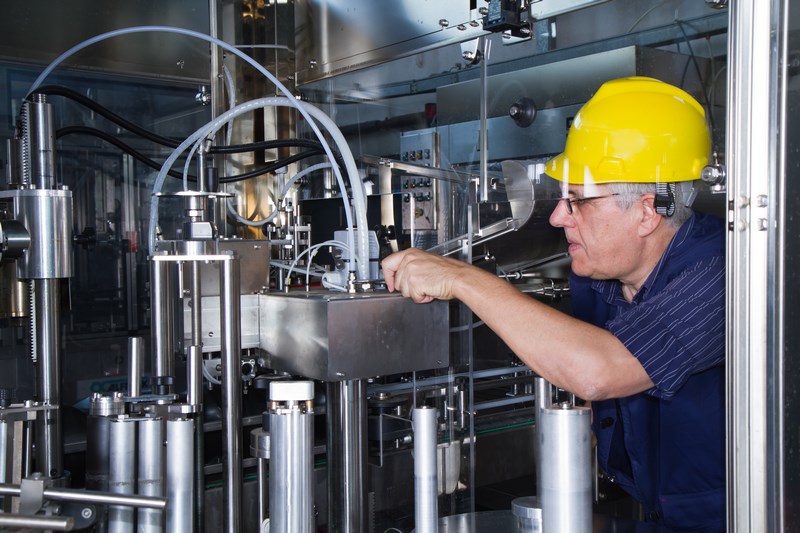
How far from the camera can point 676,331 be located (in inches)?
48.6

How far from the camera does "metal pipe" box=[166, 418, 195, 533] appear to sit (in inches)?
41.7

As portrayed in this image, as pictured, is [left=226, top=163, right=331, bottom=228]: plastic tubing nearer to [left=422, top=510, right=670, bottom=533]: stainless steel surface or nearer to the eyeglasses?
the eyeglasses

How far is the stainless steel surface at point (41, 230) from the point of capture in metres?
1.41

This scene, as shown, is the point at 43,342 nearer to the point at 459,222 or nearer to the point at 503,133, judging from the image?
the point at 459,222

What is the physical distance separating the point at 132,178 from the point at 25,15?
49 cm

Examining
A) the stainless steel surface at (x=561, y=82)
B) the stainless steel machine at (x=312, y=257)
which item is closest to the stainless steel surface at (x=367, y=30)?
the stainless steel machine at (x=312, y=257)

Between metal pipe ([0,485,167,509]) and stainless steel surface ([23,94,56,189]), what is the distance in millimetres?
717

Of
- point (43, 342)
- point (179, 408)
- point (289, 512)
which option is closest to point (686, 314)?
point (289, 512)

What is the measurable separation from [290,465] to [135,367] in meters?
0.35

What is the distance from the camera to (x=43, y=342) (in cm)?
145

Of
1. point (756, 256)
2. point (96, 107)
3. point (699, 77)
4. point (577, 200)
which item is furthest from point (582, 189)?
point (96, 107)

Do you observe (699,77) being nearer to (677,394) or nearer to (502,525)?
(677,394)

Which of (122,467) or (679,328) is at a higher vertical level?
(679,328)

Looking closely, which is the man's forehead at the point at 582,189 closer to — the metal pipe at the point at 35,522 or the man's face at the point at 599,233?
the man's face at the point at 599,233
